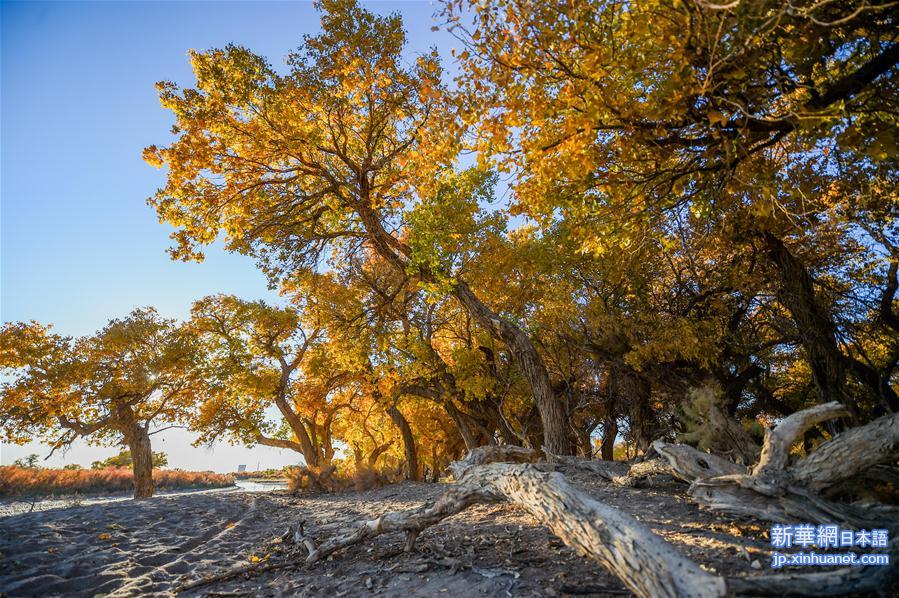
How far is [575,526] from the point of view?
121 inches

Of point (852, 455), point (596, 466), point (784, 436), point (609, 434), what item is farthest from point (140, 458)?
point (852, 455)

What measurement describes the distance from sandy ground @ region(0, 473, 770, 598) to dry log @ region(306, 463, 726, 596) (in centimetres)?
31

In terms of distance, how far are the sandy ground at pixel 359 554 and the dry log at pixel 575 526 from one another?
307 millimetres

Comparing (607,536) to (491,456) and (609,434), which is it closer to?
(491,456)

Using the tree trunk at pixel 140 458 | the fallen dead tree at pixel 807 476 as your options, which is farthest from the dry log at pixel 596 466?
the tree trunk at pixel 140 458

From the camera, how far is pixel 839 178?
23.7 feet

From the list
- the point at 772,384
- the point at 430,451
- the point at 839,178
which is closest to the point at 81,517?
the point at 839,178

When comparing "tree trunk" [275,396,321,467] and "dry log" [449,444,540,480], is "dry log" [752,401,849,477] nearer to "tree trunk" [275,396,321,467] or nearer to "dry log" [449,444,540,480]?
"dry log" [449,444,540,480]

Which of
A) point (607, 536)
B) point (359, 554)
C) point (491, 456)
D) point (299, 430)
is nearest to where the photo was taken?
point (607, 536)

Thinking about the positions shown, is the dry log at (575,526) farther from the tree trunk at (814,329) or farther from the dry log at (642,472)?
the tree trunk at (814,329)

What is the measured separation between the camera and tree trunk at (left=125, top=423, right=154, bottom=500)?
14.5 m

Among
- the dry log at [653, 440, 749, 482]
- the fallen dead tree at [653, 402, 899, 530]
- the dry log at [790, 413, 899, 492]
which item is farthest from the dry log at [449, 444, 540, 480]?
the dry log at [790, 413, 899, 492]

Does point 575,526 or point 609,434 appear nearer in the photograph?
point 575,526

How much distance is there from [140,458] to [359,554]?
48.9 ft
